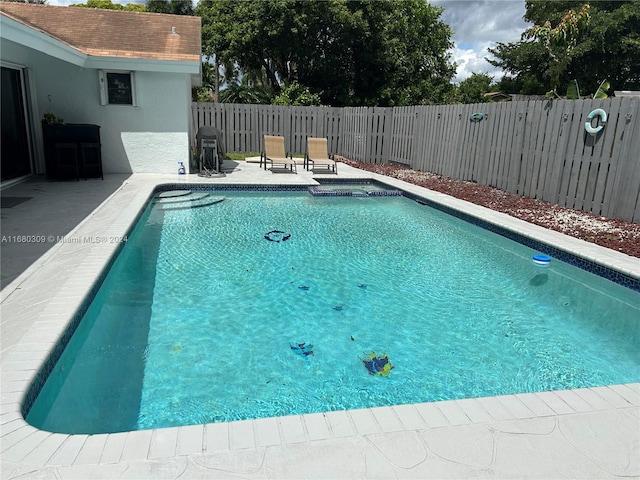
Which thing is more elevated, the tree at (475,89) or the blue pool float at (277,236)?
the tree at (475,89)

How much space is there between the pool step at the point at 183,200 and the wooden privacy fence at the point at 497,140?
6.08 m

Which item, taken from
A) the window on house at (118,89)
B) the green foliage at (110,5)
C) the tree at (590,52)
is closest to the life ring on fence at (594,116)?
the window on house at (118,89)

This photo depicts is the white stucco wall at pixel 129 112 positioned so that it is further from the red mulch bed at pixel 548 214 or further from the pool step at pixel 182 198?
the red mulch bed at pixel 548 214

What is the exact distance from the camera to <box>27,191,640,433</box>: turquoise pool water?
3.17 meters

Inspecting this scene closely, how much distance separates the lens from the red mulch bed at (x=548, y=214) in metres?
6.41

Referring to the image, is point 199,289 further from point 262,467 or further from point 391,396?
point 262,467

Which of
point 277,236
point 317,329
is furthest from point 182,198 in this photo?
point 317,329

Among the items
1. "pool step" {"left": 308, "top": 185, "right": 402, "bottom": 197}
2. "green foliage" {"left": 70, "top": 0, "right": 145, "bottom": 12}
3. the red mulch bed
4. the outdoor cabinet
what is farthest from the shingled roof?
"green foliage" {"left": 70, "top": 0, "right": 145, "bottom": 12}

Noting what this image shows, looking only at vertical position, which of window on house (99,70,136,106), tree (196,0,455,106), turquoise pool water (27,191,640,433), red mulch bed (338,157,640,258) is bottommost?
turquoise pool water (27,191,640,433)

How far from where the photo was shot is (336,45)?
23.5 metres

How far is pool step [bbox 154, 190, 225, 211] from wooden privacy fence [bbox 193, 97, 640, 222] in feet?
20.0

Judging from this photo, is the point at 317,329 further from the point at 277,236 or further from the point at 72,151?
the point at 72,151

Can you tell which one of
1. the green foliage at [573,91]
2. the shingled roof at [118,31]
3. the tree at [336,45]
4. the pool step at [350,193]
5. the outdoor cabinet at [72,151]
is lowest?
the pool step at [350,193]

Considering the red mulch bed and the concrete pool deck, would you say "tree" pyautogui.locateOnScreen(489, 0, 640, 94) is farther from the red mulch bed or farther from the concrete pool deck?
the concrete pool deck
